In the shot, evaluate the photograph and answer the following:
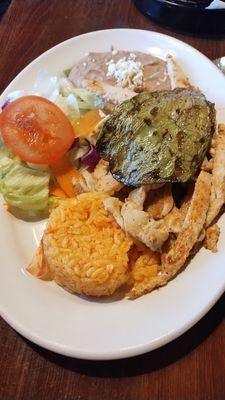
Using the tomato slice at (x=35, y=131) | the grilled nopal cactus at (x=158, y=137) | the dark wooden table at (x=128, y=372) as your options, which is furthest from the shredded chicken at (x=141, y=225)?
the tomato slice at (x=35, y=131)

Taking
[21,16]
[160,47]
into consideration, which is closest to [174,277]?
[160,47]

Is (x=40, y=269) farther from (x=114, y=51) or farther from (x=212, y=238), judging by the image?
(x=114, y=51)

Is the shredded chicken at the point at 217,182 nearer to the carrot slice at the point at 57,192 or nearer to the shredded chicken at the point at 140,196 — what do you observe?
the shredded chicken at the point at 140,196

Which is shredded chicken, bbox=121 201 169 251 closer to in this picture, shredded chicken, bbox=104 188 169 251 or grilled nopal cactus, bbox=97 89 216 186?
shredded chicken, bbox=104 188 169 251

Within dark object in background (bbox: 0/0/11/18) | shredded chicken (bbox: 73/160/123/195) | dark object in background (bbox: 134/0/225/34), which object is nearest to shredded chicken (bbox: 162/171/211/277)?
shredded chicken (bbox: 73/160/123/195)

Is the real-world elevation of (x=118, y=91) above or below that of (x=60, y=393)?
above

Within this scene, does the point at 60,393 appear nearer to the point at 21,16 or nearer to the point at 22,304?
the point at 22,304

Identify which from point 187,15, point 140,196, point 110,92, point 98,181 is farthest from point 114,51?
point 140,196
